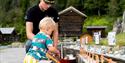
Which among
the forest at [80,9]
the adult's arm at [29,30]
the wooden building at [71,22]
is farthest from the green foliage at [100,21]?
the adult's arm at [29,30]

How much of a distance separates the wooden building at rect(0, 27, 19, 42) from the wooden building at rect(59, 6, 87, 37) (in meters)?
52.7

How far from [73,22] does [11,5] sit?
72.1m

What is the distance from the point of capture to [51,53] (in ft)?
17.8

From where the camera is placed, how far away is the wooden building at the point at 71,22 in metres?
30.2

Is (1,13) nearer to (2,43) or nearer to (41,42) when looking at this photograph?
(2,43)

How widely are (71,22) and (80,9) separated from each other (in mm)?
60361

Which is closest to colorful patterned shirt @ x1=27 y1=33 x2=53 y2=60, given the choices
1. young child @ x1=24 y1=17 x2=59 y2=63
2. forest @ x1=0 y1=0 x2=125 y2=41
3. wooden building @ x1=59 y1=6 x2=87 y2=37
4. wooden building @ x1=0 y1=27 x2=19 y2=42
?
young child @ x1=24 y1=17 x2=59 y2=63

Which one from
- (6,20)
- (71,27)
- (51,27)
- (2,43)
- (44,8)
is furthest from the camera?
(6,20)

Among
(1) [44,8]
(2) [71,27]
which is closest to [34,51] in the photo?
(1) [44,8]

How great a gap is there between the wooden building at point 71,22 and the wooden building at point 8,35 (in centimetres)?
5271

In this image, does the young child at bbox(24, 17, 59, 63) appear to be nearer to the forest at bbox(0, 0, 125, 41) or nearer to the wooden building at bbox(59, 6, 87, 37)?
the wooden building at bbox(59, 6, 87, 37)

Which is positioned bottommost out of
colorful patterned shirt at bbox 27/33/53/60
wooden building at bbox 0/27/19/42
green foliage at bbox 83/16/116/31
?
wooden building at bbox 0/27/19/42

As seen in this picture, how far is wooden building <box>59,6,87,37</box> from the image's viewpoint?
30188mm

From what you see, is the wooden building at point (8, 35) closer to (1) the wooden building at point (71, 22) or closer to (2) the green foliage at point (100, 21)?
(2) the green foliage at point (100, 21)
